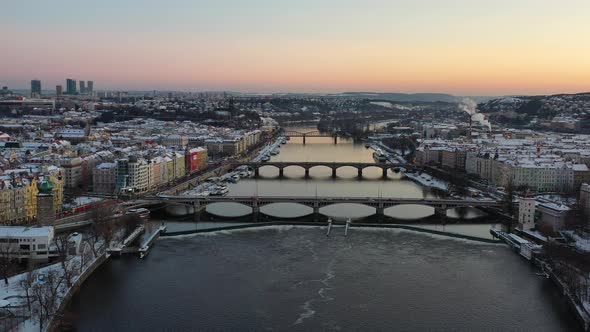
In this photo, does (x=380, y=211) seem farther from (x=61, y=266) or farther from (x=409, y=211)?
(x=61, y=266)

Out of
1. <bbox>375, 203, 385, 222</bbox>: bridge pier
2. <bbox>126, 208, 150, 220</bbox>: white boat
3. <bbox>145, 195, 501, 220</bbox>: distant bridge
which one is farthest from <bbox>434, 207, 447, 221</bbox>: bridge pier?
<bbox>126, 208, 150, 220</bbox>: white boat

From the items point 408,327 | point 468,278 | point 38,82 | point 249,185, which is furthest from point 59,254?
point 38,82

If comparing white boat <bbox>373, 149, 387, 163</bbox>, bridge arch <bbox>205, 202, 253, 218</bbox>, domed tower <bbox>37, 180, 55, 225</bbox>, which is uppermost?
domed tower <bbox>37, 180, 55, 225</bbox>

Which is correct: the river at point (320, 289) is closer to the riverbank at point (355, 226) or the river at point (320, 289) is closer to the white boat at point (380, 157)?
the riverbank at point (355, 226)

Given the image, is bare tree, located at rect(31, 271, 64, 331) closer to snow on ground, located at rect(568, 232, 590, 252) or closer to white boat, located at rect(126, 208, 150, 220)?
white boat, located at rect(126, 208, 150, 220)

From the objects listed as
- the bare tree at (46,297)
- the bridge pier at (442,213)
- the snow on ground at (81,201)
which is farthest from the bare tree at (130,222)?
the bridge pier at (442,213)

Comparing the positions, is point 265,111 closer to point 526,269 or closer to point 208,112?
point 208,112
